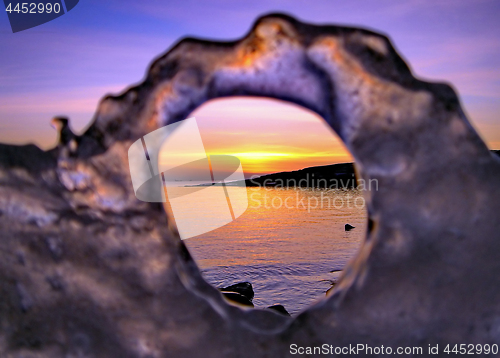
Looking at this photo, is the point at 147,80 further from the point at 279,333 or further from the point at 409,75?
the point at 279,333

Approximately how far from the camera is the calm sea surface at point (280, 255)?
22.4ft

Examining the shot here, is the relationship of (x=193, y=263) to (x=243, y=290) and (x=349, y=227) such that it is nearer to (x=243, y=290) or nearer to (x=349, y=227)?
(x=243, y=290)

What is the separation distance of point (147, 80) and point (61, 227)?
797 mm

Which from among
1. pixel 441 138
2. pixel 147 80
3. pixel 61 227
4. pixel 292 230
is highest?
pixel 147 80

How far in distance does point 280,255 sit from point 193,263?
25.4 feet

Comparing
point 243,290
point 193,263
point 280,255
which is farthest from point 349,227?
point 193,263

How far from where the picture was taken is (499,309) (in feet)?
5.68

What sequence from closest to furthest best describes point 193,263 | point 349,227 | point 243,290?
point 193,263
point 243,290
point 349,227

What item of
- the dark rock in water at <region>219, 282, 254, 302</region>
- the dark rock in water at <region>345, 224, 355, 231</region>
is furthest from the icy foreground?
the dark rock in water at <region>345, 224, 355, 231</region>

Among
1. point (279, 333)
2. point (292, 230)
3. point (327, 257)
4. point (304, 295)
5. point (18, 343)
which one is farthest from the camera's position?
point (292, 230)

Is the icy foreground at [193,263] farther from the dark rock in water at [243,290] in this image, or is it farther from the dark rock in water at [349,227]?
the dark rock in water at [349,227]

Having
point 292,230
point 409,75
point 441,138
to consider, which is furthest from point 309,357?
point 292,230

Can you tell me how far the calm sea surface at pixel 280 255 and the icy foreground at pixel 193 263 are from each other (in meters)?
4.24

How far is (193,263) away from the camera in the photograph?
1.96m
